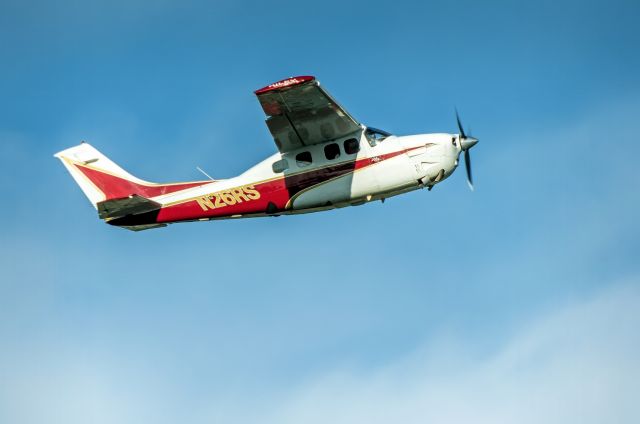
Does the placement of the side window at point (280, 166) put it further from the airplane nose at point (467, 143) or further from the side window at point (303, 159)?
the airplane nose at point (467, 143)

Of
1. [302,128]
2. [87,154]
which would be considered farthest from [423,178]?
[87,154]

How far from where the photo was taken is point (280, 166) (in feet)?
79.6

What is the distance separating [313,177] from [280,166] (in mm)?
1074

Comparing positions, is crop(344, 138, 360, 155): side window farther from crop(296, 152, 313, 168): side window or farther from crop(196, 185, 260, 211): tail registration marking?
crop(196, 185, 260, 211): tail registration marking

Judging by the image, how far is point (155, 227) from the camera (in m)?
24.9

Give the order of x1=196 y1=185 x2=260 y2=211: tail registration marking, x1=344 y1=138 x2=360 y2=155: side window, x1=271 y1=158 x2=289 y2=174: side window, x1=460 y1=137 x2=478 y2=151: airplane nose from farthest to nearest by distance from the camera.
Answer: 1. x1=460 y1=137 x2=478 y2=151: airplane nose
2. x1=196 y1=185 x2=260 y2=211: tail registration marking
3. x1=271 y1=158 x2=289 y2=174: side window
4. x1=344 y1=138 x2=360 y2=155: side window

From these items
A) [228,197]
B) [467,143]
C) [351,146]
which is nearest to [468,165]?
[467,143]

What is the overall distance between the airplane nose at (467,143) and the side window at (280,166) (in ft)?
17.7

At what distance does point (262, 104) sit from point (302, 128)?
1.58m

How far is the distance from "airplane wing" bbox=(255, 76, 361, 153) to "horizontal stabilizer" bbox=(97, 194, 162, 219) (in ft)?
14.6

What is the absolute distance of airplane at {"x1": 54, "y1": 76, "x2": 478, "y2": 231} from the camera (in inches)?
941

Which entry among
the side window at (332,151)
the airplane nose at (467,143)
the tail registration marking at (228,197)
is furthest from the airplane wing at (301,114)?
the airplane nose at (467,143)

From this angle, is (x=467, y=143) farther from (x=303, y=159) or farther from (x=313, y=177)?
(x=303, y=159)

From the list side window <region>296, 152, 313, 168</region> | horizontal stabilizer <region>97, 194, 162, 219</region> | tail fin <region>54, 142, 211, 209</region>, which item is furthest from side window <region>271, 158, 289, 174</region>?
horizontal stabilizer <region>97, 194, 162, 219</region>
